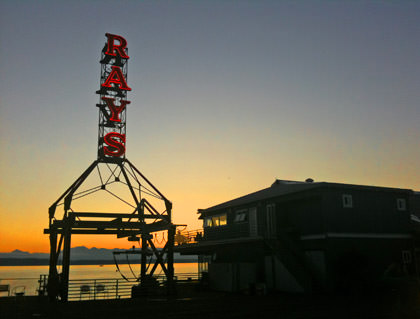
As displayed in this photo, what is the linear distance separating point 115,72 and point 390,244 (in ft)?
90.8

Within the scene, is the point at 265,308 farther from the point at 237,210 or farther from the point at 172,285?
the point at 237,210

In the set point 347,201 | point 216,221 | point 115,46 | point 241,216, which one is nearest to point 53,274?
point 241,216

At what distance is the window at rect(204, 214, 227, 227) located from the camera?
1651 inches

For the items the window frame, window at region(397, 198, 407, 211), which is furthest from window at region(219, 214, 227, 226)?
window at region(397, 198, 407, 211)

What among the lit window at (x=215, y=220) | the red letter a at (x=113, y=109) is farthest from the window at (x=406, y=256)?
the red letter a at (x=113, y=109)

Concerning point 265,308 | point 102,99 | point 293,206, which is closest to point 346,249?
point 293,206

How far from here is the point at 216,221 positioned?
43719 millimetres

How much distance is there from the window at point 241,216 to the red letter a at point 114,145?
11932mm

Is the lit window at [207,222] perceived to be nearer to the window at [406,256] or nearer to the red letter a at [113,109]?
the red letter a at [113,109]

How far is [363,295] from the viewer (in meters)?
28.0

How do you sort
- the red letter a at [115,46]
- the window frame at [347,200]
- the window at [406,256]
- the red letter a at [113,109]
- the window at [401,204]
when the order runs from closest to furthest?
the window frame at [347,200]
the window at [406,256]
the window at [401,204]
the red letter a at [113,109]
the red letter a at [115,46]

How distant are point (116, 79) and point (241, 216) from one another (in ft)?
55.8

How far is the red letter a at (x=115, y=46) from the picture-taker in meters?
39.1

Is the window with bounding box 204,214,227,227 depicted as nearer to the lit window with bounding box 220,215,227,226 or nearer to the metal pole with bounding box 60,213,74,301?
the lit window with bounding box 220,215,227,226
